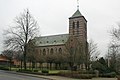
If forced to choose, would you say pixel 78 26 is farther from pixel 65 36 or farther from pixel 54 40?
pixel 54 40

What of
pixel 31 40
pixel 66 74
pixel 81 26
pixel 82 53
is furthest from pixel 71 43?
pixel 81 26

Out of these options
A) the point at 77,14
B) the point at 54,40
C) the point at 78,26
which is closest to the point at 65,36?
the point at 54,40

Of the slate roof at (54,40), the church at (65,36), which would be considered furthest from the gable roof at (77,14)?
the slate roof at (54,40)

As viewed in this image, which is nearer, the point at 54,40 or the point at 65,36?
the point at 65,36

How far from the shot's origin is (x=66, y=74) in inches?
1449

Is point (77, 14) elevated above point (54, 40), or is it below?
above

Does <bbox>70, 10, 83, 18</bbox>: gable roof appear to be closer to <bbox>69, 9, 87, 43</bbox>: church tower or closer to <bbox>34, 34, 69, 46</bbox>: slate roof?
<bbox>69, 9, 87, 43</bbox>: church tower

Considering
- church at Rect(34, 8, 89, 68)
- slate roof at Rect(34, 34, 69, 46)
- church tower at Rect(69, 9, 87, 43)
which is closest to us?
church at Rect(34, 8, 89, 68)

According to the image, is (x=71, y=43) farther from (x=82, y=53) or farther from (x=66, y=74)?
(x=66, y=74)

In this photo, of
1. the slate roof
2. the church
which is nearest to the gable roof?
the church

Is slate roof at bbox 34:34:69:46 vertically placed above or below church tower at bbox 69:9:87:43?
below

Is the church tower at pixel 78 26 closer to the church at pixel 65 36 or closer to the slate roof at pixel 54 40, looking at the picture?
the church at pixel 65 36

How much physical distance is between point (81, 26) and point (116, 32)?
43570mm

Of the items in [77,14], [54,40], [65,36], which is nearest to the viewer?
[77,14]
